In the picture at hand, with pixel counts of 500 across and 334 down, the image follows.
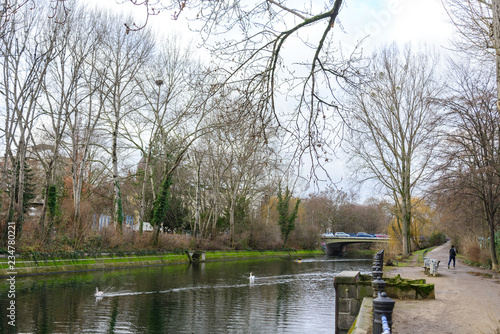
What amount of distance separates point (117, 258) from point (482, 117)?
2074cm

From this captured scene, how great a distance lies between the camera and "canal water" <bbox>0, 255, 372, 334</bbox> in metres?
10.0

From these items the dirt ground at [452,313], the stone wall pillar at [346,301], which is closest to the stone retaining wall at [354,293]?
the stone wall pillar at [346,301]

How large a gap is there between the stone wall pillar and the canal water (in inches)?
20.4

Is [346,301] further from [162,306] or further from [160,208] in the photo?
[160,208]

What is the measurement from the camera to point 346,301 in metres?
10.2

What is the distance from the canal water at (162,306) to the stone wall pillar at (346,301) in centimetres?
52

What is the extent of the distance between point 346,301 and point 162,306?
5.88 meters

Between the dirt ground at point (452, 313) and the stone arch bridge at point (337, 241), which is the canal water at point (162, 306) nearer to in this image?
the dirt ground at point (452, 313)

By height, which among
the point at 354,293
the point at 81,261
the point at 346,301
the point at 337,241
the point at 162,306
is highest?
the point at 354,293

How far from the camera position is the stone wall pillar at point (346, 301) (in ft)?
33.1

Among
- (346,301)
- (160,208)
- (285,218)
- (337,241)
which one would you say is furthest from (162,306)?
(337,241)

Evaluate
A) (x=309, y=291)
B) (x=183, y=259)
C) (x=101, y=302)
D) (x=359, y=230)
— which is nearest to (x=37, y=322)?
(x=101, y=302)

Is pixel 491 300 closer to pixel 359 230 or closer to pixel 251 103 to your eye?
pixel 251 103

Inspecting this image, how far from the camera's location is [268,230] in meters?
45.9
